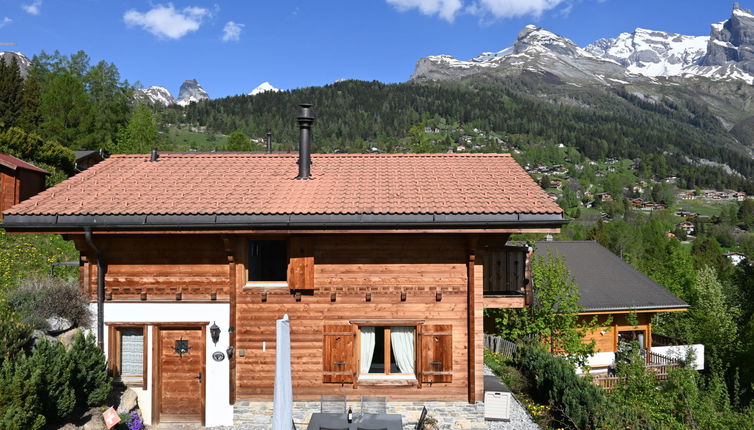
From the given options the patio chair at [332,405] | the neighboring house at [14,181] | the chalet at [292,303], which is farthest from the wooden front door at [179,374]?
the neighboring house at [14,181]

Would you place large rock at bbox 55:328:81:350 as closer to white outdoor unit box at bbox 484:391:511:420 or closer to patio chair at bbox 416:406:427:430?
patio chair at bbox 416:406:427:430

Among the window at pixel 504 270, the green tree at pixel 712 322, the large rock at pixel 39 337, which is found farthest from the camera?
the green tree at pixel 712 322

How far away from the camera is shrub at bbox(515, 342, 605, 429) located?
370 inches

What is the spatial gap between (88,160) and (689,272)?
1703 inches

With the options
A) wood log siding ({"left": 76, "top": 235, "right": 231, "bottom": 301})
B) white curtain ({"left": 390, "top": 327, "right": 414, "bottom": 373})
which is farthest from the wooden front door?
white curtain ({"left": 390, "top": 327, "right": 414, "bottom": 373})

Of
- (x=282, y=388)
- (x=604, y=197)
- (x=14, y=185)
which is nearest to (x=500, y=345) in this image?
(x=282, y=388)

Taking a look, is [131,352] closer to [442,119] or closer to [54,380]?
[54,380]

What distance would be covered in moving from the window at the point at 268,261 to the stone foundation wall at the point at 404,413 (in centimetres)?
233

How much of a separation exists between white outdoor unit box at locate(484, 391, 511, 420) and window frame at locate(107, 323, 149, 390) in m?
6.52

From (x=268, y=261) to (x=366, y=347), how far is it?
2.59 m

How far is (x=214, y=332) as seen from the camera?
8.36m

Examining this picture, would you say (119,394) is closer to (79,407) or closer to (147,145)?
(79,407)

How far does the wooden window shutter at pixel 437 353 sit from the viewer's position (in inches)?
340

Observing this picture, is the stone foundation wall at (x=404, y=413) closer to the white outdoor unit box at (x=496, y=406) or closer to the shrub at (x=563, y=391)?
the white outdoor unit box at (x=496, y=406)
